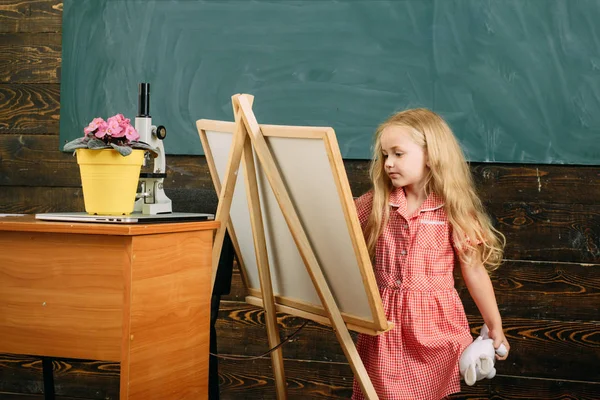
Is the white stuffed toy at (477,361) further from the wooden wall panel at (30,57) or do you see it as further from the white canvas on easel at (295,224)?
the wooden wall panel at (30,57)

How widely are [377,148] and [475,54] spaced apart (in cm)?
67

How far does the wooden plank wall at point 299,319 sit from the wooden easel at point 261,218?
2.27 feet

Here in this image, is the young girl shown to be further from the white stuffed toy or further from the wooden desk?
the wooden desk

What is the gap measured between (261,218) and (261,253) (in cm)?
9

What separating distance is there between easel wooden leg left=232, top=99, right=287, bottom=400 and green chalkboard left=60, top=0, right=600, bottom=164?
2.36 ft

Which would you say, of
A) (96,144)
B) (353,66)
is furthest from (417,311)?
(353,66)

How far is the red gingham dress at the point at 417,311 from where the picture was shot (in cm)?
178

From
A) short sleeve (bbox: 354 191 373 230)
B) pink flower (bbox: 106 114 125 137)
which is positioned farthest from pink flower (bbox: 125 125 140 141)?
short sleeve (bbox: 354 191 373 230)

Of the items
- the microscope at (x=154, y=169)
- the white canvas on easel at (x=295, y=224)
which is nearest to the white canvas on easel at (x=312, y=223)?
the white canvas on easel at (x=295, y=224)

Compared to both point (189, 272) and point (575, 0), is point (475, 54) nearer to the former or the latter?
point (575, 0)

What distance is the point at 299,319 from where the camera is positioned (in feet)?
8.53

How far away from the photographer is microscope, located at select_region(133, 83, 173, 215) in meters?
1.86

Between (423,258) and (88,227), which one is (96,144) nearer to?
(88,227)

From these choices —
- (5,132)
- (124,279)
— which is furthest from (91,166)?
(5,132)
